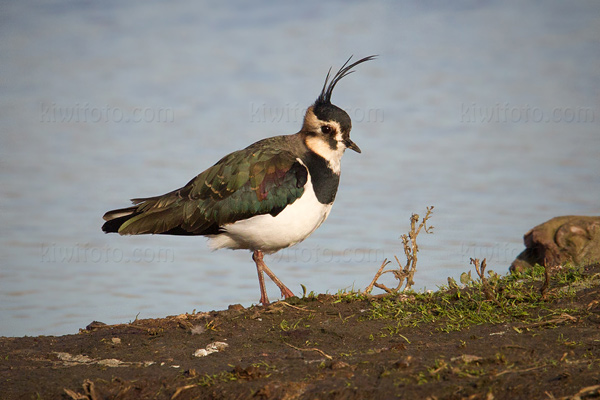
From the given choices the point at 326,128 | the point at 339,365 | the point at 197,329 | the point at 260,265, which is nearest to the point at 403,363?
the point at 339,365

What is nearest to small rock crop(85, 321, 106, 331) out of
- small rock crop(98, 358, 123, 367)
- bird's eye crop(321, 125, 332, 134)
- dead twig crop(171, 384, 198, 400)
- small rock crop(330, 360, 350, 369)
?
small rock crop(98, 358, 123, 367)

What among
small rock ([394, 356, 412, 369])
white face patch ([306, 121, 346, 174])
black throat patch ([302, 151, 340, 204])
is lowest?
small rock ([394, 356, 412, 369])

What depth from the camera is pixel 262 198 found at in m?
6.29

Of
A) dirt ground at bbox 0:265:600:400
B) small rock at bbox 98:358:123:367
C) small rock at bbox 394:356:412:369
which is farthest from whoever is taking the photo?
small rock at bbox 98:358:123:367

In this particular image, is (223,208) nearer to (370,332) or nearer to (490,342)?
(370,332)

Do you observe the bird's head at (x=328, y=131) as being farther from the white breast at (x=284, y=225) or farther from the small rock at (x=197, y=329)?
the small rock at (x=197, y=329)

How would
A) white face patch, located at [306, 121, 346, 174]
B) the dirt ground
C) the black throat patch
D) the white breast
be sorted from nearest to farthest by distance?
the dirt ground → the white breast → the black throat patch → white face patch, located at [306, 121, 346, 174]

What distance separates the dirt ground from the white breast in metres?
0.72

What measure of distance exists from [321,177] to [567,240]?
343 centimetres

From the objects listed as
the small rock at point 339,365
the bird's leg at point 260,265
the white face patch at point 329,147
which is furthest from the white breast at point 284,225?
the small rock at point 339,365

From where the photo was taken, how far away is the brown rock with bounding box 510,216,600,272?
307 inches

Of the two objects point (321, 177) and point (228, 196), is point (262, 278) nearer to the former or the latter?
point (228, 196)

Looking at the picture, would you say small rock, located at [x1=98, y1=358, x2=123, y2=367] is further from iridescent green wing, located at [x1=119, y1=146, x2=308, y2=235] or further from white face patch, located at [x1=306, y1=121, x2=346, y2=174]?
white face patch, located at [x1=306, y1=121, x2=346, y2=174]

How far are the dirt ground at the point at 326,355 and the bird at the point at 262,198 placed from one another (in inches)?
33.0
